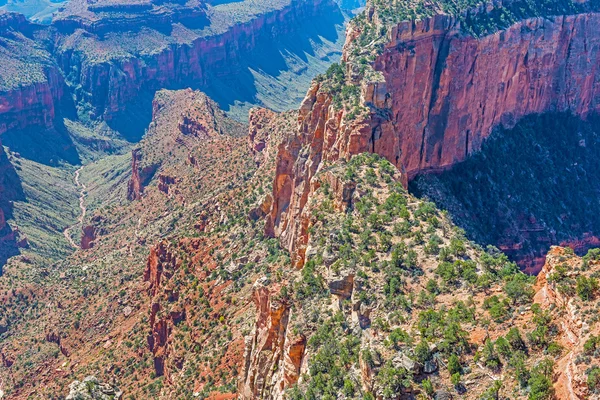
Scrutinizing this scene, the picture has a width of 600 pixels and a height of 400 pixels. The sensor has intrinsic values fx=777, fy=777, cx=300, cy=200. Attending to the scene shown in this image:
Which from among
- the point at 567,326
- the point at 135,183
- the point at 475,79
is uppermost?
the point at 135,183

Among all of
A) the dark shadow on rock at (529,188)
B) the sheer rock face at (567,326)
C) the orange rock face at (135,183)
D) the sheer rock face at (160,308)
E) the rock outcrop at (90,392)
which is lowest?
the rock outcrop at (90,392)

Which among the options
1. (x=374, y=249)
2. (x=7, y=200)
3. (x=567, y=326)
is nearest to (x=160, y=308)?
(x=374, y=249)

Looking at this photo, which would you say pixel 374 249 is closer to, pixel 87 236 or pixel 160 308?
pixel 160 308

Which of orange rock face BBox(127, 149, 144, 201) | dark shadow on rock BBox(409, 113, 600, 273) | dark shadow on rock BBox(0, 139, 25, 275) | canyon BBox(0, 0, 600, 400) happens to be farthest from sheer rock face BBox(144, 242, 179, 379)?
orange rock face BBox(127, 149, 144, 201)

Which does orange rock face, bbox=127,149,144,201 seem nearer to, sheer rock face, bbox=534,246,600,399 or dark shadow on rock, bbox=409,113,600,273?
dark shadow on rock, bbox=409,113,600,273

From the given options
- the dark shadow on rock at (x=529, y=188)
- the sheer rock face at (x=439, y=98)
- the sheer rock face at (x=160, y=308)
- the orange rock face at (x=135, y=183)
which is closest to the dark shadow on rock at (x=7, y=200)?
the orange rock face at (x=135, y=183)

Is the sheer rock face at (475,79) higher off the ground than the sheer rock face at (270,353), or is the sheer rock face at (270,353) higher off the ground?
the sheer rock face at (475,79)

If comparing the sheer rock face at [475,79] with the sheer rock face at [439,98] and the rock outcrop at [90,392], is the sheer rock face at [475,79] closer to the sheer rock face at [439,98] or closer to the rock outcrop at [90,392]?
the sheer rock face at [439,98]
